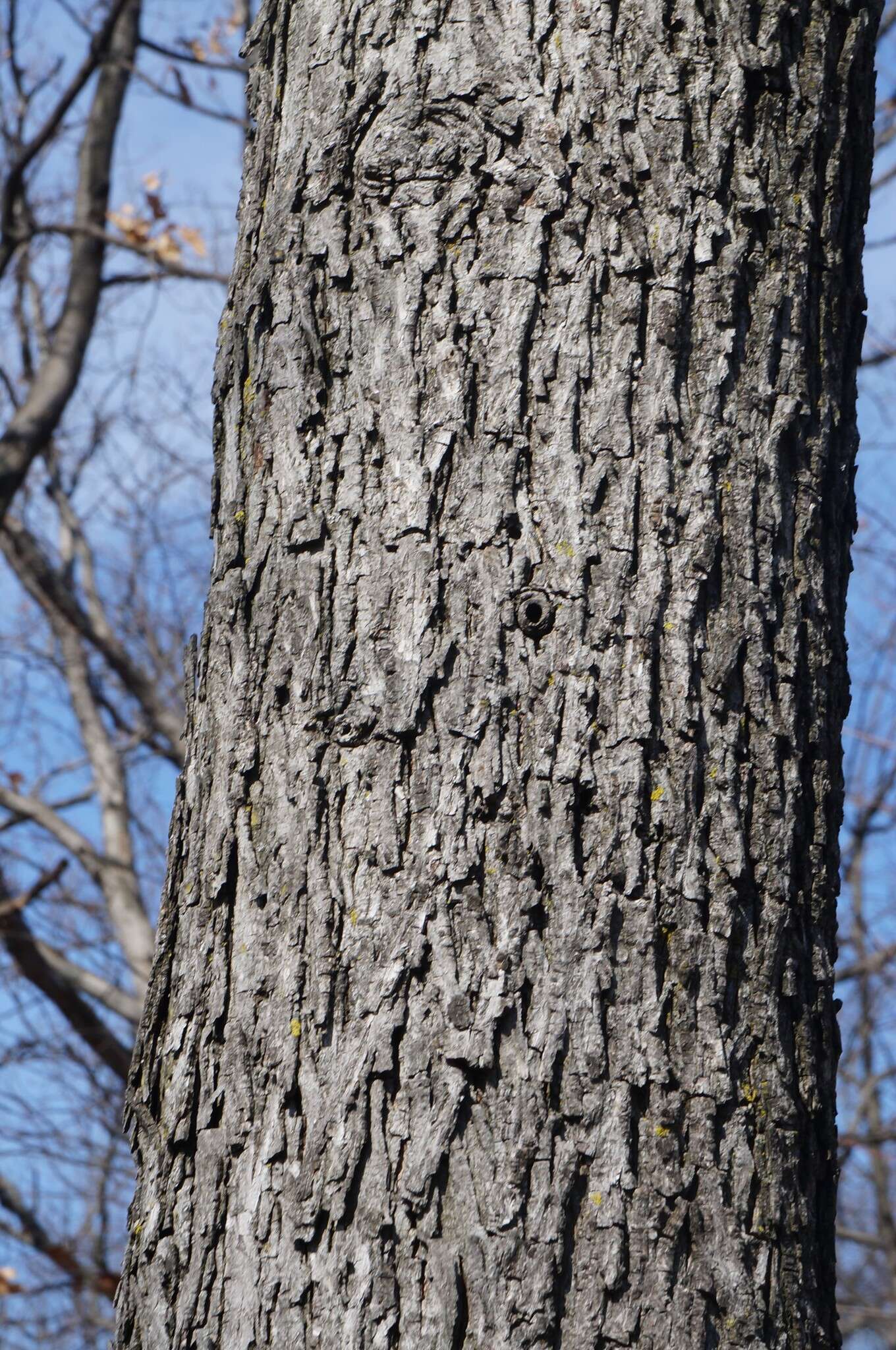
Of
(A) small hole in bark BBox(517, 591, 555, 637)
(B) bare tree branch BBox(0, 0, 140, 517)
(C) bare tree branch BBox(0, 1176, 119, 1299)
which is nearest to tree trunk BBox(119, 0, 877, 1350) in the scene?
(A) small hole in bark BBox(517, 591, 555, 637)

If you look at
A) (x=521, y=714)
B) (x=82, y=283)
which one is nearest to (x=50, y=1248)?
(x=82, y=283)

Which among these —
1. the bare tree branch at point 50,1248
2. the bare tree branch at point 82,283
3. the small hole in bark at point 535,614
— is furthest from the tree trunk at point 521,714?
the bare tree branch at point 50,1248

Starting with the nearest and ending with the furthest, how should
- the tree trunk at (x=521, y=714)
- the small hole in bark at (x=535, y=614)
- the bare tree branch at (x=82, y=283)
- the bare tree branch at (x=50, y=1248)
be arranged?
the tree trunk at (x=521, y=714)
the small hole in bark at (x=535, y=614)
the bare tree branch at (x=82, y=283)
the bare tree branch at (x=50, y=1248)

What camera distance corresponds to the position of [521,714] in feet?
4.20

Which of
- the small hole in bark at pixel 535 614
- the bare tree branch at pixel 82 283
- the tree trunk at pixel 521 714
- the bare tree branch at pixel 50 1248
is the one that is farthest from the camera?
the bare tree branch at pixel 50 1248

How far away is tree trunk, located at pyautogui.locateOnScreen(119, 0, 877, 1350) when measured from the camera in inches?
46.4

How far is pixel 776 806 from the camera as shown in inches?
51.8

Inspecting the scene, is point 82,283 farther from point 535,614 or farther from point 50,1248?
point 535,614

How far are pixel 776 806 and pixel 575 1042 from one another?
342 mm

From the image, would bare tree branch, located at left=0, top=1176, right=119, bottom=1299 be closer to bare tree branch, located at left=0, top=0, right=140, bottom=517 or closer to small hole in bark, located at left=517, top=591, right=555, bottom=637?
bare tree branch, located at left=0, top=0, right=140, bottom=517

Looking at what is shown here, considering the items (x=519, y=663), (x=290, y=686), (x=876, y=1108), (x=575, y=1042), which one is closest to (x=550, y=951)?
(x=575, y=1042)

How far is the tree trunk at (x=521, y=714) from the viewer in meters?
1.18

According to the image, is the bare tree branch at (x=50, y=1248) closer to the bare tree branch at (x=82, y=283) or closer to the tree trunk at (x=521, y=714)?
the bare tree branch at (x=82, y=283)

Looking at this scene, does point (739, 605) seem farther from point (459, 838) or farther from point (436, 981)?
point (436, 981)
